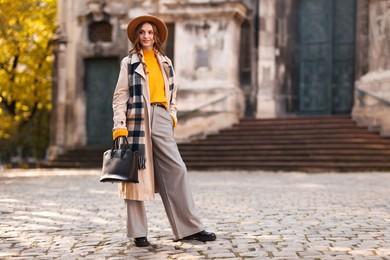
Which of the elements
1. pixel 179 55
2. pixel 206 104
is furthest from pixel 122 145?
pixel 179 55

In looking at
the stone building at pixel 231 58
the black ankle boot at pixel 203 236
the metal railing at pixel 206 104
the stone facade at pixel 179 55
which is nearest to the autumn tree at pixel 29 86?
the stone facade at pixel 179 55

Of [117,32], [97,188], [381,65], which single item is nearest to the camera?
[97,188]

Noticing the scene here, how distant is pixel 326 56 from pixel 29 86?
503 inches

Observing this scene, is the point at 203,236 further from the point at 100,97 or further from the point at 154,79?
the point at 100,97

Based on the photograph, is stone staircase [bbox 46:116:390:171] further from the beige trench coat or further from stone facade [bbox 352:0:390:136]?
the beige trench coat

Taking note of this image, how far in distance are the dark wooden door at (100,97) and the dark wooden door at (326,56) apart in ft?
21.7

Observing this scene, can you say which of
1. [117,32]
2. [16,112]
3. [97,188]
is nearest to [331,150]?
[97,188]

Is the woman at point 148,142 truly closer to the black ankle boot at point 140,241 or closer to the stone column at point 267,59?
the black ankle boot at point 140,241

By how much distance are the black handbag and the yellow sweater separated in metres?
0.50

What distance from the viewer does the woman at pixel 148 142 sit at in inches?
226

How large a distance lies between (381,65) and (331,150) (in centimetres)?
367

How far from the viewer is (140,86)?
5.87 m

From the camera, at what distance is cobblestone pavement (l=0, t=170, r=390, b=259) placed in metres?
5.53

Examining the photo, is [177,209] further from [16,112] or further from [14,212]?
[16,112]
